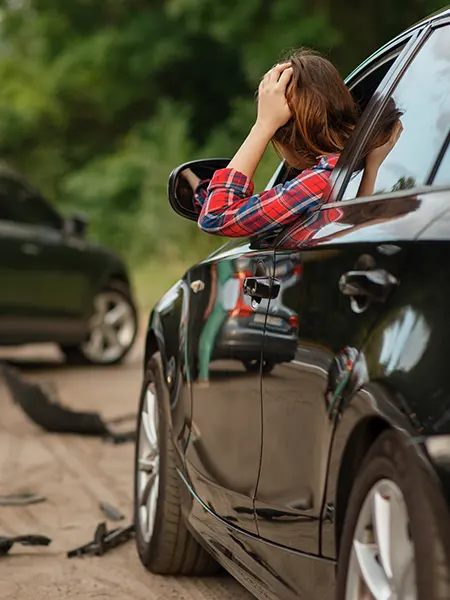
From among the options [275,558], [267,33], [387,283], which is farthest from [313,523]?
[267,33]

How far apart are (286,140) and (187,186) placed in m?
0.66

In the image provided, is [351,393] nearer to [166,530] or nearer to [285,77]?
[285,77]

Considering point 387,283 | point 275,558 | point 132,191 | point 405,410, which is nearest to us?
point 405,410

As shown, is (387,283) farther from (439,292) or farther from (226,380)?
(226,380)

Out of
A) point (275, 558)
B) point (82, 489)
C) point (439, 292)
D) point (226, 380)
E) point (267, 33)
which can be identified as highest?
point (267, 33)

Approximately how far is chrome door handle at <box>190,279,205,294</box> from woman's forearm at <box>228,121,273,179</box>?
606 millimetres

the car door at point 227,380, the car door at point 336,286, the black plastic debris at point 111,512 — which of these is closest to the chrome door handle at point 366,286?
the car door at point 336,286

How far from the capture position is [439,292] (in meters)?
2.76

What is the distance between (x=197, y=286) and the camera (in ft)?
15.6

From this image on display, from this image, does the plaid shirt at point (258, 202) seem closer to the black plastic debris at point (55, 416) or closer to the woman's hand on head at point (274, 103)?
the woman's hand on head at point (274, 103)

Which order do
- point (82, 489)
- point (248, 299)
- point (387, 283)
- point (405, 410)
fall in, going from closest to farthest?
point (405, 410) → point (387, 283) → point (248, 299) → point (82, 489)

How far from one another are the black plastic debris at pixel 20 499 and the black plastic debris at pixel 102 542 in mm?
938

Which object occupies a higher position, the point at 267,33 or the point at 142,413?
the point at 267,33

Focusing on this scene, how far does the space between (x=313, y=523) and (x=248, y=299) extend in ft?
3.09
